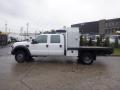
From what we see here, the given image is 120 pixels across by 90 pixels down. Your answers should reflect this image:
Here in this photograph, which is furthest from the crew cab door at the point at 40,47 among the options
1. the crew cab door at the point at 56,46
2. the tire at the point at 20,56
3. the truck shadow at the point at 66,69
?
the truck shadow at the point at 66,69

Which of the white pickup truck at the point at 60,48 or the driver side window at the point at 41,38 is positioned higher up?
the driver side window at the point at 41,38

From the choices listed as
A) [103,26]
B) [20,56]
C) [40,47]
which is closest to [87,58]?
[40,47]

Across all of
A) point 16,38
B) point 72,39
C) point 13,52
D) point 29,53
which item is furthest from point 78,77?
point 16,38

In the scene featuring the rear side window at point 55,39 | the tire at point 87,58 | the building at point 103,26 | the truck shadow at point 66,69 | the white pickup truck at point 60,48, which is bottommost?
the truck shadow at point 66,69

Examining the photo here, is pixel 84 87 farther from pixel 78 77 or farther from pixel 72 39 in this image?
pixel 72 39

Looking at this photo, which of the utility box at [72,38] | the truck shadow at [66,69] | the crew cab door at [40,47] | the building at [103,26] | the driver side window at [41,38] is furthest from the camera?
the building at [103,26]

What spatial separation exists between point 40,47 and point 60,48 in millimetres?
1286

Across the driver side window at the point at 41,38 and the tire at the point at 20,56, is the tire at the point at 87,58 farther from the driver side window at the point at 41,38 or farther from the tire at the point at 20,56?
the tire at the point at 20,56

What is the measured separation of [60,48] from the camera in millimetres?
13477

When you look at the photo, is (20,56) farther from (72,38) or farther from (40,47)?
(72,38)

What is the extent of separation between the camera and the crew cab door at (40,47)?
13.6 meters

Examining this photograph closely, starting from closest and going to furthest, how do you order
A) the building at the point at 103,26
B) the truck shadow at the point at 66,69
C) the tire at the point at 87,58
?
the truck shadow at the point at 66,69, the tire at the point at 87,58, the building at the point at 103,26

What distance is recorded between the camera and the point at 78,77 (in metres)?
9.24

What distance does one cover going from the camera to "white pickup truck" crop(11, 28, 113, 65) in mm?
13219
